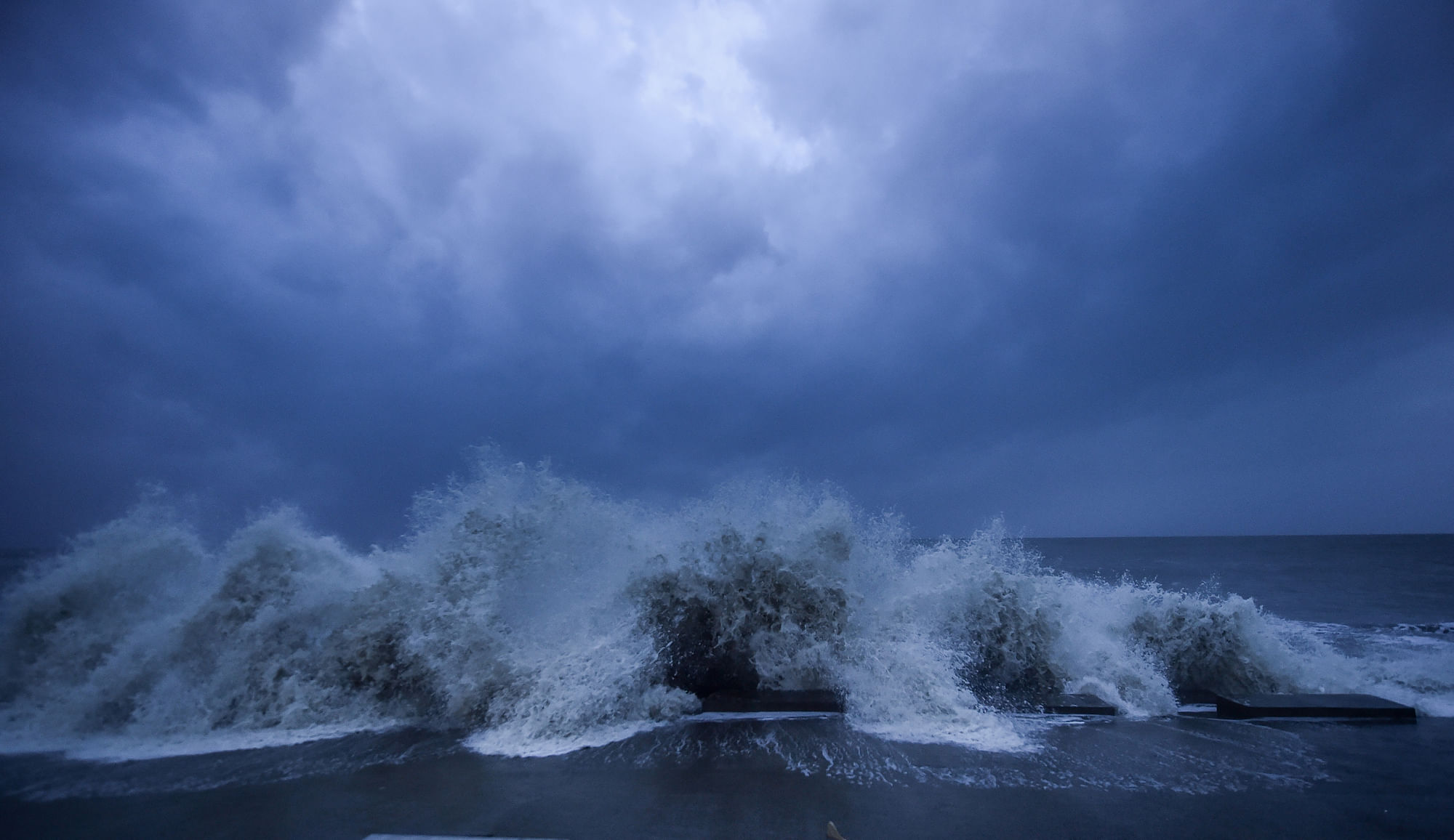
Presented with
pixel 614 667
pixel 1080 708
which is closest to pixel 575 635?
pixel 614 667

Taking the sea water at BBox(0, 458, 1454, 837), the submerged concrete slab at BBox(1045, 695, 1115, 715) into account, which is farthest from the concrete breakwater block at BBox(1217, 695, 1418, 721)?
the submerged concrete slab at BBox(1045, 695, 1115, 715)

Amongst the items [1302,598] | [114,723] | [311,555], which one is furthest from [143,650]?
[1302,598]

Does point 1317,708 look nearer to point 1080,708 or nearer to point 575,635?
point 1080,708

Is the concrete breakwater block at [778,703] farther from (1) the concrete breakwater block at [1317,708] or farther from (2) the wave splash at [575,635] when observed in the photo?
(1) the concrete breakwater block at [1317,708]

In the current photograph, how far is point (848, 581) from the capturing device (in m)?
7.46

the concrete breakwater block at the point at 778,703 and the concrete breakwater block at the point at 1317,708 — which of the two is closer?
the concrete breakwater block at the point at 1317,708

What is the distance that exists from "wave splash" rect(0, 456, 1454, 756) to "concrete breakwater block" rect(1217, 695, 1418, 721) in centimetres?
55

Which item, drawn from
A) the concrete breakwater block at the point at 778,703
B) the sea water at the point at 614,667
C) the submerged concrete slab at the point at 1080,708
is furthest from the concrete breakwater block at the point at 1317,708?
the concrete breakwater block at the point at 778,703

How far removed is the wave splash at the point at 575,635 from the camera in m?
6.06

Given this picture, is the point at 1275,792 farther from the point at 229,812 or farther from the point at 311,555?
the point at 311,555

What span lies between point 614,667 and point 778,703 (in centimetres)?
165

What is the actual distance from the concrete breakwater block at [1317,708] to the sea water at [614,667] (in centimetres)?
25

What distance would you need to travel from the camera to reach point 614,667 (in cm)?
625

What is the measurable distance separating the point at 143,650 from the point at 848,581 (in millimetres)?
7802
